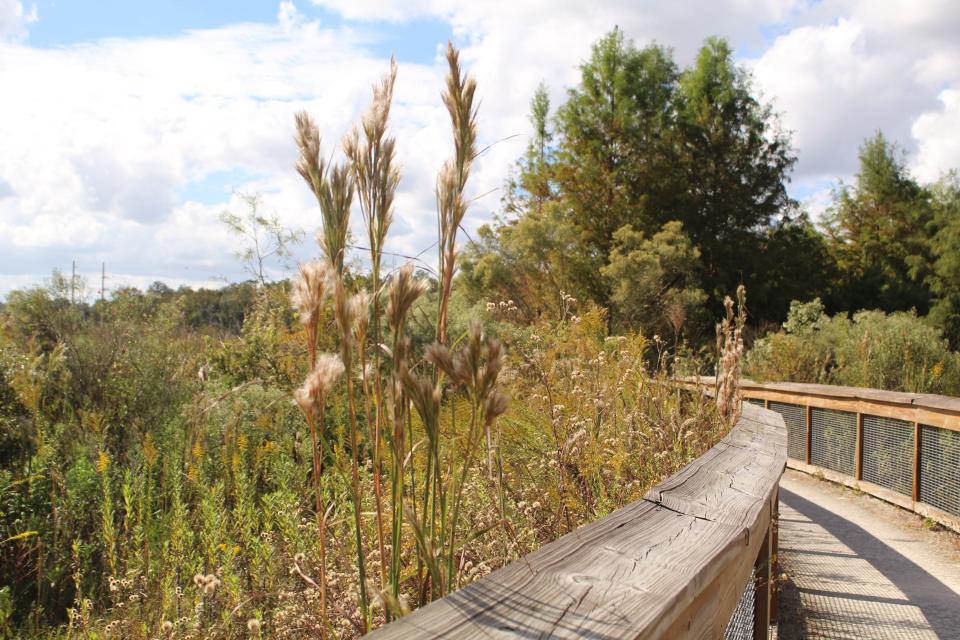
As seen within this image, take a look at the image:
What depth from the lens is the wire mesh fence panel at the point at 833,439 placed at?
7.43m

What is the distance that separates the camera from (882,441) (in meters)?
6.88

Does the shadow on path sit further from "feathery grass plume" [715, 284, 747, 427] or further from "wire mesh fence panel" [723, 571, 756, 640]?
"wire mesh fence panel" [723, 571, 756, 640]

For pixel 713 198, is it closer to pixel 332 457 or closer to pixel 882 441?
pixel 882 441

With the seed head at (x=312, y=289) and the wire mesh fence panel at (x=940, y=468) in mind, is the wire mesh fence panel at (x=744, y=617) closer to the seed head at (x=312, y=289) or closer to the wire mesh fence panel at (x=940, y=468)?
the seed head at (x=312, y=289)

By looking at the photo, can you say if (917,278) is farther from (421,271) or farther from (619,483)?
(421,271)

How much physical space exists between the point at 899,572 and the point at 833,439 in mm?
3175

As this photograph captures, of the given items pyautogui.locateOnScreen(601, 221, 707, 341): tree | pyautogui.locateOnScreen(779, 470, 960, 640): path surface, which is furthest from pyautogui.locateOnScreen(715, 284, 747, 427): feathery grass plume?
pyautogui.locateOnScreen(601, 221, 707, 341): tree

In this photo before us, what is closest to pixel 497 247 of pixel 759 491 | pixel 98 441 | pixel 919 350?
pixel 919 350

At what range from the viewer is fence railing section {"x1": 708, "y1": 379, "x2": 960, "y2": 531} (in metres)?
5.86

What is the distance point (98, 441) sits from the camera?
15.6 feet

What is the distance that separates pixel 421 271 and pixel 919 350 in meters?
11.7

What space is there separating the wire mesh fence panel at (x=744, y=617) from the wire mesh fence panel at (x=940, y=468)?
3881mm

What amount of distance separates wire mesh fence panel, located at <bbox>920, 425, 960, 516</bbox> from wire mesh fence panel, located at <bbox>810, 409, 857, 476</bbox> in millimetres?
1105

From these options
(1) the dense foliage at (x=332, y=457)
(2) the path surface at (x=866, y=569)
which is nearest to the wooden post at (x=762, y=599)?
(1) the dense foliage at (x=332, y=457)
